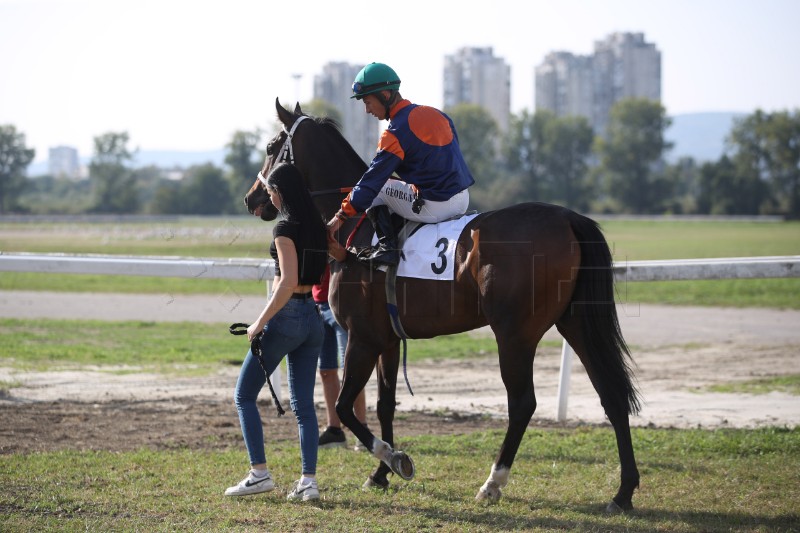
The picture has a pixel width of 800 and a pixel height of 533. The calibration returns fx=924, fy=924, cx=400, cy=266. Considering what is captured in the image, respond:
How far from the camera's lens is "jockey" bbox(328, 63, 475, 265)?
5.50 m

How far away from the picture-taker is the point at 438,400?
847cm


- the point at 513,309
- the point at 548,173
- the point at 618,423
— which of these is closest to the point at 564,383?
the point at 618,423

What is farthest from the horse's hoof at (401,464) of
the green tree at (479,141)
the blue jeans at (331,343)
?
the green tree at (479,141)

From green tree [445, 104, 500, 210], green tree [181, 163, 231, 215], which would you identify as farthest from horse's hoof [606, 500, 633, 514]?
green tree [445, 104, 500, 210]

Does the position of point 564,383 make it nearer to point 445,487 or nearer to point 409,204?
point 445,487

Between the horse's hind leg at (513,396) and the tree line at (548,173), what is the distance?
50.5 meters

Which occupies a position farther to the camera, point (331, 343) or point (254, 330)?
point (331, 343)

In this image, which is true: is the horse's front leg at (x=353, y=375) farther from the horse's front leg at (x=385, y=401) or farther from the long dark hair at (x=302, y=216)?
the long dark hair at (x=302, y=216)

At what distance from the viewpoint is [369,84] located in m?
5.66

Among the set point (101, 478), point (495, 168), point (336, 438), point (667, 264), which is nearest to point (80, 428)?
point (101, 478)

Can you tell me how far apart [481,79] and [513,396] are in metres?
143

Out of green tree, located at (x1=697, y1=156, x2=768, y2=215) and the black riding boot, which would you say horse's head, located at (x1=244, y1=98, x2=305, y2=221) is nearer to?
the black riding boot

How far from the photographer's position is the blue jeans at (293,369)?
5.23m

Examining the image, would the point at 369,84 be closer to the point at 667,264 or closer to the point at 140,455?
the point at 140,455
